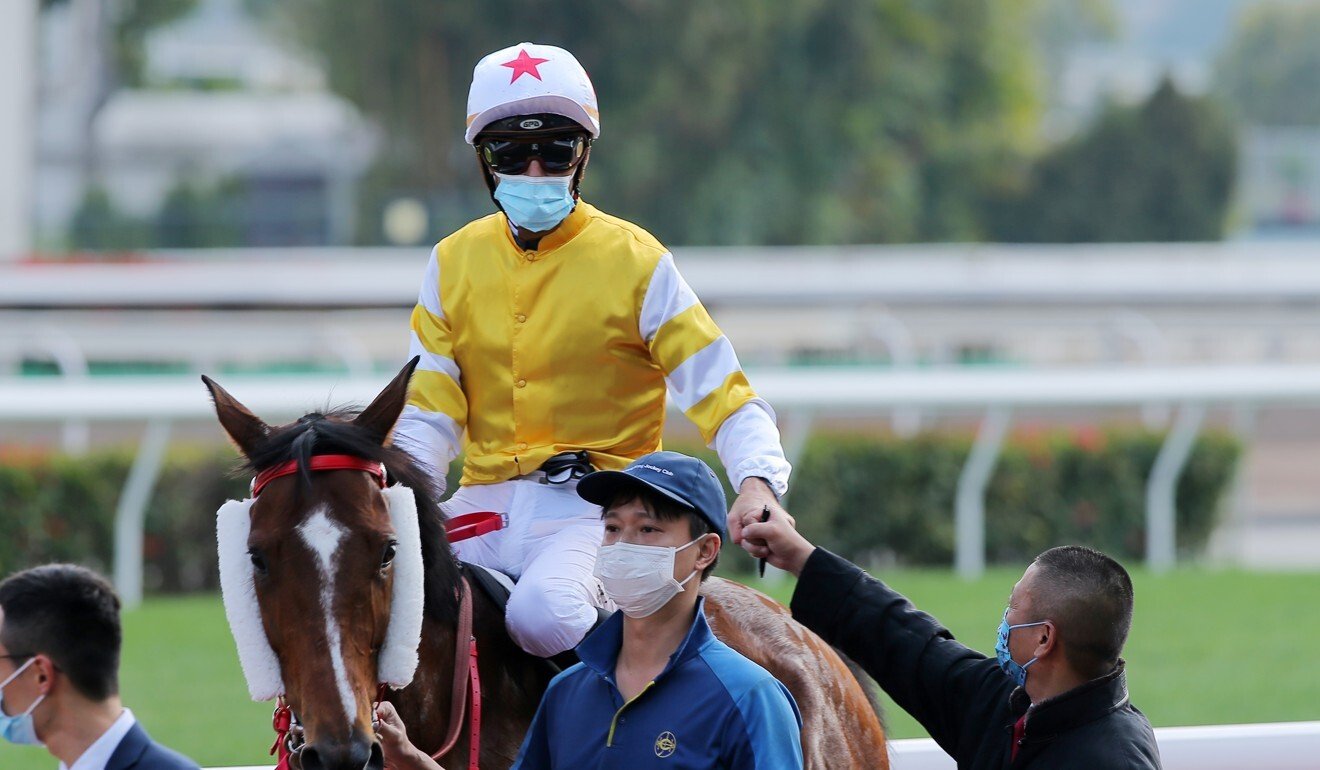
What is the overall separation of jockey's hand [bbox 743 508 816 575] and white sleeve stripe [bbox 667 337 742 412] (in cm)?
32

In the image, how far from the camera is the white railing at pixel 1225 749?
12.6ft

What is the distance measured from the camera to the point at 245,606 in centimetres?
254

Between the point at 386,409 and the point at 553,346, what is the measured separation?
483 millimetres

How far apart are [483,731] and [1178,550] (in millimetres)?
8236

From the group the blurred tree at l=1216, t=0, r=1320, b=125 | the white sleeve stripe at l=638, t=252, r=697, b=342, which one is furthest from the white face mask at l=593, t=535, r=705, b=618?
the blurred tree at l=1216, t=0, r=1320, b=125

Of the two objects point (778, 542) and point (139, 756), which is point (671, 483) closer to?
point (778, 542)

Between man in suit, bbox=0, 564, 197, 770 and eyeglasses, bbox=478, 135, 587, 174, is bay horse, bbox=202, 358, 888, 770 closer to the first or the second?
man in suit, bbox=0, 564, 197, 770

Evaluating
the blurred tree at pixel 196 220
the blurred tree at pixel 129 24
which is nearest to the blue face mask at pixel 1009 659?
the blurred tree at pixel 196 220

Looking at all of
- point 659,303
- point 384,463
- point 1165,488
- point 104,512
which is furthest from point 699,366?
point 1165,488

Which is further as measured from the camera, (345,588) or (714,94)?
(714,94)

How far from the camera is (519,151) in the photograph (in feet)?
10.3

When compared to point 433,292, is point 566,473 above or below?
below

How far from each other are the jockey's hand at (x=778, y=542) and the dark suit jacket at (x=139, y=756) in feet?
3.08

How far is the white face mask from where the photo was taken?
8.05 ft
